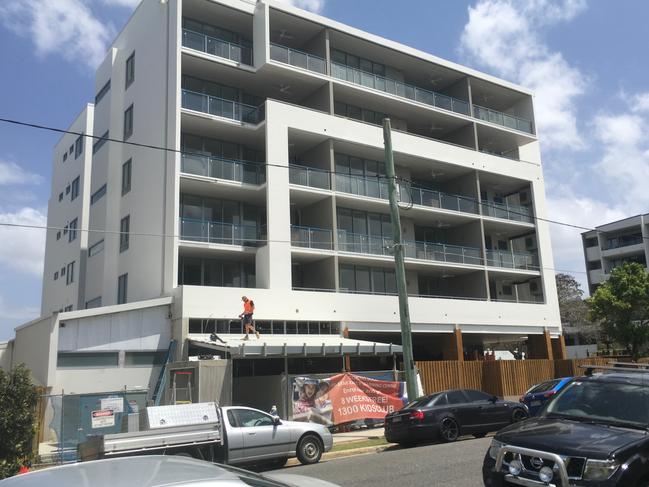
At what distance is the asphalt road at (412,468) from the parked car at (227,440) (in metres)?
0.52

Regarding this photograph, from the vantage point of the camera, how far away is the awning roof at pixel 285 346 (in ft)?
68.0

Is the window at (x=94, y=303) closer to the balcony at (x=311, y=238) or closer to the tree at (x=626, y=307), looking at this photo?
the balcony at (x=311, y=238)

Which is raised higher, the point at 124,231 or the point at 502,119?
the point at 502,119

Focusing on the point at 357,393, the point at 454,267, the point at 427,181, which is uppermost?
the point at 427,181

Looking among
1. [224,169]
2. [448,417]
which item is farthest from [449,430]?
[224,169]

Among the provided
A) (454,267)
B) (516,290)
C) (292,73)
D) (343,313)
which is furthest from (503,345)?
(292,73)

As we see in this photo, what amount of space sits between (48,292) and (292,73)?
24.2 metres

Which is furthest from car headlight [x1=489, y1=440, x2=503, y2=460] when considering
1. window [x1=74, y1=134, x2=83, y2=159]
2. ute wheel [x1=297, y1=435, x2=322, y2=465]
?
window [x1=74, y1=134, x2=83, y2=159]

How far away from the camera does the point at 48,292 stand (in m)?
42.6

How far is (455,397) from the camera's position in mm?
16531

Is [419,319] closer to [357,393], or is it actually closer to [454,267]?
[454,267]

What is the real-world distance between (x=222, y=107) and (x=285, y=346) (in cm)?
1311

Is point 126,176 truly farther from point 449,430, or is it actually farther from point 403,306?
→ point 449,430

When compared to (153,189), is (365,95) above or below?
above
